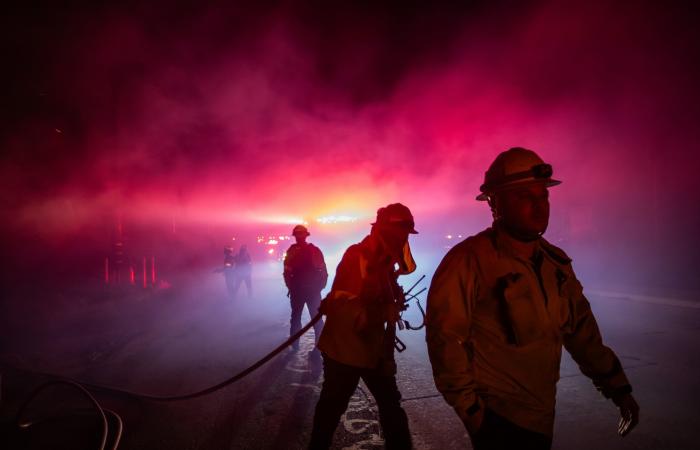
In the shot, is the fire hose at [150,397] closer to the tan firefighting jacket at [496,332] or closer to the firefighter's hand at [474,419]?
the tan firefighting jacket at [496,332]

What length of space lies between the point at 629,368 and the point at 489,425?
4390 millimetres

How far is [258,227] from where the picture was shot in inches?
1136

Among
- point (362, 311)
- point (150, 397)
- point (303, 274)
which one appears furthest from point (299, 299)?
point (362, 311)

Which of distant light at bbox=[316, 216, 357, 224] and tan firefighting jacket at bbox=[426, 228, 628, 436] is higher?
distant light at bbox=[316, 216, 357, 224]

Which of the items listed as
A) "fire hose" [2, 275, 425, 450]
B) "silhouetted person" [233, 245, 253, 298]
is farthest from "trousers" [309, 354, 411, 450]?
"silhouetted person" [233, 245, 253, 298]

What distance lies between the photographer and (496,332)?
1644 millimetres

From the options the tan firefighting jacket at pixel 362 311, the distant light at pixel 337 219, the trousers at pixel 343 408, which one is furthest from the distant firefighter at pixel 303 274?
the distant light at pixel 337 219

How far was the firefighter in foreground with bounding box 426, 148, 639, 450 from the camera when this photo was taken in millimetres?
1534

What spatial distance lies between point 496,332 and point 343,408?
1.21m

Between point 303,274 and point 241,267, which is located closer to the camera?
point 303,274

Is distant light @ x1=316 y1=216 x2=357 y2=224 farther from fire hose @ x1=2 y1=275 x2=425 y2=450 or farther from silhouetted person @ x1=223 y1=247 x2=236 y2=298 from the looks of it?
fire hose @ x1=2 y1=275 x2=425 y2=450

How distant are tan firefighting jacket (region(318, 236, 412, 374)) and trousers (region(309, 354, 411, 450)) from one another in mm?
84

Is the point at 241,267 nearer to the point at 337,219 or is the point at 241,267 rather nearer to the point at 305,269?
the point at 305,269

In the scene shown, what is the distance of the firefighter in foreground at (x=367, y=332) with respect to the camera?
2.28 meters
